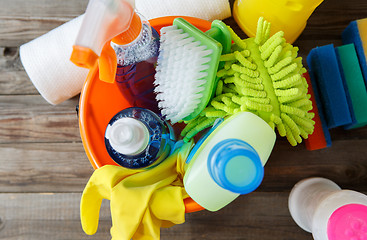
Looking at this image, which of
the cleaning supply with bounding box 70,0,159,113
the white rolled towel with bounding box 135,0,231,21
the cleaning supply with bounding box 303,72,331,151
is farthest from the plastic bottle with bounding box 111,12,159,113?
the cleaning supply with bounding box 303,72,331,151

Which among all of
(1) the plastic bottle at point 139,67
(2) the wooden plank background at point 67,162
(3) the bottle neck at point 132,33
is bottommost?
(2) the wooden plank background at point 67,162

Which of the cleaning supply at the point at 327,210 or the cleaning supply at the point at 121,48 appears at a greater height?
the cleaning supply at the point at 121,48

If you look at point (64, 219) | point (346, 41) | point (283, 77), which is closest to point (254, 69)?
point (283, 77)

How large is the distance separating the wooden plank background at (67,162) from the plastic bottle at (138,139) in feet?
0.67

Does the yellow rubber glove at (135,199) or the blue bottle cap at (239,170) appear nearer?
the blue bottle cap at (239,170)

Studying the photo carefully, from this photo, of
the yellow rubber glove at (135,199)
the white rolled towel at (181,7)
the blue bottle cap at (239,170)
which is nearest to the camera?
the blue bottle cap at (239,170)

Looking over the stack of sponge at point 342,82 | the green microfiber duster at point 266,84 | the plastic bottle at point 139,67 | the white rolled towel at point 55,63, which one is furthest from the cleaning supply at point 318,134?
the white rolled towel at point 55,63

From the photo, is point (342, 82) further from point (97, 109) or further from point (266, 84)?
point (97, 109)

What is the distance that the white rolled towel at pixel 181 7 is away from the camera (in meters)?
0.49

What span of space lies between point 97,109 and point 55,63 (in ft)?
0.39

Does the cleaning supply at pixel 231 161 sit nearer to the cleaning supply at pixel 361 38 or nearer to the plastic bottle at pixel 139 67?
the plastic bottle at pixel 139 67

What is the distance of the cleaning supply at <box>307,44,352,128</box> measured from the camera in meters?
0.50

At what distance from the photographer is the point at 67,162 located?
58 centimetres

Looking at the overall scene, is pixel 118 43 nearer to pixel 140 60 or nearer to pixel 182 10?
pixel 140 60
